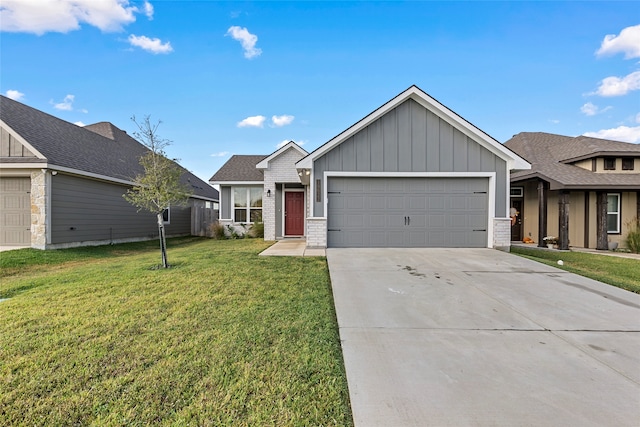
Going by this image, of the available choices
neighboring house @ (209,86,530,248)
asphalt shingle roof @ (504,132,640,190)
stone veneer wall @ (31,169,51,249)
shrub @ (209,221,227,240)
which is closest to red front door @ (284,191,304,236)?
shrub @ (209,221,227,240)

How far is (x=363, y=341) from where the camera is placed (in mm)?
3023

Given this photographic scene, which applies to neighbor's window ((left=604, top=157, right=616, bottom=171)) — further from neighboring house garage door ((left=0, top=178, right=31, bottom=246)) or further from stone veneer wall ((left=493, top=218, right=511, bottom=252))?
neighboring house garage door ((left=0, top=178, right=31, bottom=246))

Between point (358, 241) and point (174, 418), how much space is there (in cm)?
769

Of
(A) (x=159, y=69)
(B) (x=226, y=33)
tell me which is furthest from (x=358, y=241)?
(A) (x=159, y=69)

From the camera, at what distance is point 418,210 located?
30.3 feet

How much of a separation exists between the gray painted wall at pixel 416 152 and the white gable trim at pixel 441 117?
0.15 meters

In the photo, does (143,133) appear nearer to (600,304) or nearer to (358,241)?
(358,241)

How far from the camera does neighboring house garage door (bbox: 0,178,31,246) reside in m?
9.58

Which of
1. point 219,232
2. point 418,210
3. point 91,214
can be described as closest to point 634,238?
point 418,210

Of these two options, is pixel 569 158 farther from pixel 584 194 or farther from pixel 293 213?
pixel 293 213

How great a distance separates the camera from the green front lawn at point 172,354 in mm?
1963

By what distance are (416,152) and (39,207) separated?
41.3ft

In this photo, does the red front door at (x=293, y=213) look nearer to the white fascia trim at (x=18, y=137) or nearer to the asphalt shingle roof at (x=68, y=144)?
the asphalt shingle roof at (x=68, y=144)

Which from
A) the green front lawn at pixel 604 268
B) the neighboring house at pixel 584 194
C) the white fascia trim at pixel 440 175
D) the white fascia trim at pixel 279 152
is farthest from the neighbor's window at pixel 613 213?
the white fascia trim at pixel 279 152
